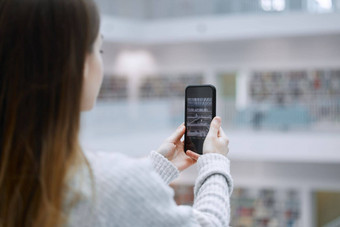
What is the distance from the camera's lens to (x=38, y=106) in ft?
2.76

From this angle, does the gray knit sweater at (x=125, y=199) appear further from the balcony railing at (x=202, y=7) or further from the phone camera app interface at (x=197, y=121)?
the balcony railing at (x=202, y=7)

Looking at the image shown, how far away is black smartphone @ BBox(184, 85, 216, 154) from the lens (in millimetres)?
1246

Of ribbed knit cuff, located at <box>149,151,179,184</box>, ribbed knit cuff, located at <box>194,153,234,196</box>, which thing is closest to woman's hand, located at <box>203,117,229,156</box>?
ribbed knit cuff, located at <box>194,153,234,196</box>

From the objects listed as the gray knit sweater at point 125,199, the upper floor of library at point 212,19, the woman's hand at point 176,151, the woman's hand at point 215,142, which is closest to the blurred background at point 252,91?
the upper floor of library at point 212,19

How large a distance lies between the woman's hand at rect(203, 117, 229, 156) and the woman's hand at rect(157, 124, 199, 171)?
129mm

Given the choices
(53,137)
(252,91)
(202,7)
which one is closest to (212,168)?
(53,137)

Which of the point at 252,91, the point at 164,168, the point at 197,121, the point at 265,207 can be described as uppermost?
the point at 197,121

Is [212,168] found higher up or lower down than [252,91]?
higher up

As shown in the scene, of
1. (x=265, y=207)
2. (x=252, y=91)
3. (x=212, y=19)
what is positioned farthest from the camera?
(x=252, y=91)

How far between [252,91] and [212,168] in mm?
9905

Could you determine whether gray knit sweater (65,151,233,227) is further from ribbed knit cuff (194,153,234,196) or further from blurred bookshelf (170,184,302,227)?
blurred bookshelf (170,184,302,227)

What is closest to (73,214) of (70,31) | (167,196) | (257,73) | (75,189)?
(75,189)

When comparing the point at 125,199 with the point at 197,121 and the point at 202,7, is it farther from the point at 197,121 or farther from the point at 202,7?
the point at 202,7

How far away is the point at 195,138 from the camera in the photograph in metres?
1.25
